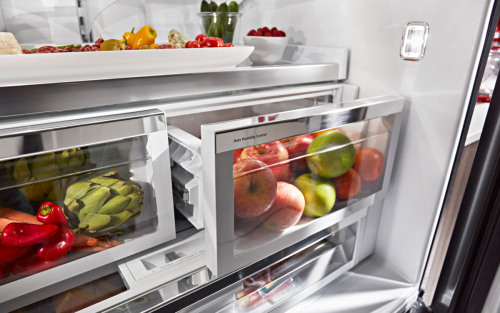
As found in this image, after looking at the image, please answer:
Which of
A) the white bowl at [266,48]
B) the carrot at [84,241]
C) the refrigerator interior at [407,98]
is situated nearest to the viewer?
the carrot at [84,241]

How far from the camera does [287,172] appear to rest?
63 cm

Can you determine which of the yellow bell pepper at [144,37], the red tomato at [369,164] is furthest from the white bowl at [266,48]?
the red tomato at [369,164]

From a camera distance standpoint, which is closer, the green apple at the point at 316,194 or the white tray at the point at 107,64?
the white tray at the point at 107,64

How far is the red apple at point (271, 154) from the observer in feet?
1.86

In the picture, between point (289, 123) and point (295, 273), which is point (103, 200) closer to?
point (289, 123)

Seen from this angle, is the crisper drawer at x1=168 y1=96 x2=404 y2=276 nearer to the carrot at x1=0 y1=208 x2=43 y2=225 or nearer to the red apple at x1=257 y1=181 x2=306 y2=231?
the red apple at x1=257 y1=181 x2=306 y2=231

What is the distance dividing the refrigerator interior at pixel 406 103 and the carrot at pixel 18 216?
68 centimetres

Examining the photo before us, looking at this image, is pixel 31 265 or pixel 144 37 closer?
pixel 31 265

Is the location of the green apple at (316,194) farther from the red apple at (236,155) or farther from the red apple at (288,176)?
the red apple at (236,155)

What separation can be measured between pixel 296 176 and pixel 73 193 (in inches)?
16.7

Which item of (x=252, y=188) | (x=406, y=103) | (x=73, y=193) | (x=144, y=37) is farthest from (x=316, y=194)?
(x=144, y=37)

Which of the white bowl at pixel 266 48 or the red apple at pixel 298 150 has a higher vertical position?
the white bowl at pixel 266 48

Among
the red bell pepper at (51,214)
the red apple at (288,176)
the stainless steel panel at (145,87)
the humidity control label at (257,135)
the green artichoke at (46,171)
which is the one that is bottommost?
the red bell pepper at (51,214)

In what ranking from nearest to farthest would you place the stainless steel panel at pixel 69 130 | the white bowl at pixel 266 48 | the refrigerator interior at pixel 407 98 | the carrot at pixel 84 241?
the stainless steel panel at pixel 69 130, the carrot at pixel 84 241, the refrigerator interior at pixel 407 98, the white bowl at pixel 266 48
